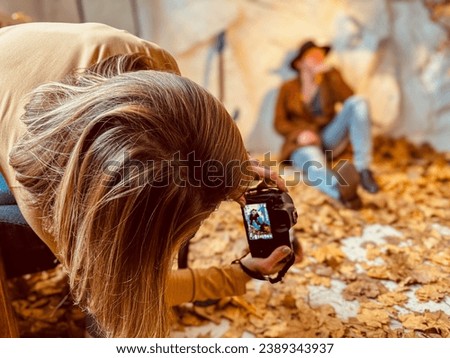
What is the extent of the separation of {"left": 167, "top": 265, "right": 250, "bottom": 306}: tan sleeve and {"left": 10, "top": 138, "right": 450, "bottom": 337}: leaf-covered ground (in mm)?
68

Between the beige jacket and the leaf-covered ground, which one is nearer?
the beige jacket

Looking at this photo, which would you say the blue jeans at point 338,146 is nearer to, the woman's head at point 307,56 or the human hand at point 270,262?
the woman's head at point 307,56

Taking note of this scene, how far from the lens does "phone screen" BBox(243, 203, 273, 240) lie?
0.72m

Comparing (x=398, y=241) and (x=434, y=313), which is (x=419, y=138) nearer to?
(x=398, y=241)

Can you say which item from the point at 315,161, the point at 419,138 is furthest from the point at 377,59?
the point at 315,161

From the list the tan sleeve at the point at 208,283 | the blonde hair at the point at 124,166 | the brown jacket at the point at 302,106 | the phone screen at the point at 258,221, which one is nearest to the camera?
the blonde hair at the point at 124,166

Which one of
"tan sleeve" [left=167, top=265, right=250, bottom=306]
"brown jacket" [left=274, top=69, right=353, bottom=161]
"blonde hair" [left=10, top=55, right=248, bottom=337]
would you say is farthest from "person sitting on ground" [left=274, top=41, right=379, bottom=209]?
"blonde hair" [left=10, top=55, right=248, bottom=337]

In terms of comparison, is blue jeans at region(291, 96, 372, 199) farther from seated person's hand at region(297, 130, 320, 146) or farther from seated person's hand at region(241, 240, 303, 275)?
seated person's hand at region(241, 240, 303, 275)

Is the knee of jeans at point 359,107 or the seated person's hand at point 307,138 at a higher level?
the knee of jeans at point 359,107

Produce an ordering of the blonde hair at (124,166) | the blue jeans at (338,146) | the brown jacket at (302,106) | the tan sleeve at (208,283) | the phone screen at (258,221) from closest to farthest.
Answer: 1. the blonde hair at (124,166)
2. the phone screen at (258,221)
3. the tan sleeve at (208,283)
4. the blue jeans at (338,146)
5. the brown jacket at (302,106)

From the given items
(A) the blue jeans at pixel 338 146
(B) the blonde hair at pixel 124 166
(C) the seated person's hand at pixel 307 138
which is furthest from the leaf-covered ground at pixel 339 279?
(B) the blonde hair at pixel 124 166

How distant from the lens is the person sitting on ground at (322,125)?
1.17 metres
